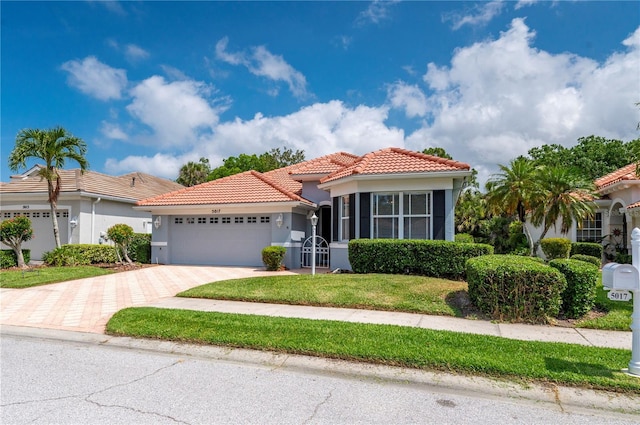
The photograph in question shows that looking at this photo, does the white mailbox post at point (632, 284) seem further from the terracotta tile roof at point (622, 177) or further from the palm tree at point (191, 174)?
the palm tree at point (191, 174)

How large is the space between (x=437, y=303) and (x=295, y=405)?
201 inches

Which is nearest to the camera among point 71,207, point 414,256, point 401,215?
point 414,256

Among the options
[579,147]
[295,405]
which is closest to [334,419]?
[295,405]

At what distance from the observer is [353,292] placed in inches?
357

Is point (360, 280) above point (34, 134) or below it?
below

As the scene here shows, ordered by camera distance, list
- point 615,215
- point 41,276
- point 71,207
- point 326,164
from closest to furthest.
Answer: point 41,276, point 326,164, point 71,207, point 615,215

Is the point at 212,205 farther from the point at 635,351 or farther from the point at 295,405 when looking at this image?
the point at 635,351

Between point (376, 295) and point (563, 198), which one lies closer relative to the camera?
point (376, 295)

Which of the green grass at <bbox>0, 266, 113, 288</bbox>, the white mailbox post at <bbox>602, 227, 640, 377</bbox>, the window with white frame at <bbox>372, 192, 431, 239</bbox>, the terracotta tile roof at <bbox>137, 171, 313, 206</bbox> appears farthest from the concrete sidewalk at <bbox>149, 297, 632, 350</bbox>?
the terracotta tile roof at <bbox>137, 171, 313, 206</bbox>

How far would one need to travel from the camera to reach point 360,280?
1025 centimetres

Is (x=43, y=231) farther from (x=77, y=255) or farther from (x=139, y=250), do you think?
(x=139, y=250)

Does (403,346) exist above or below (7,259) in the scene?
below

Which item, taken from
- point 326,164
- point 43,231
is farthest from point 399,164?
point 43,231

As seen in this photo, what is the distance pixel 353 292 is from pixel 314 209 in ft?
27.4
